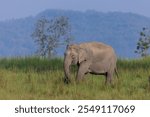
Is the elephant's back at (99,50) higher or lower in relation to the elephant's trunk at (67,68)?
higher

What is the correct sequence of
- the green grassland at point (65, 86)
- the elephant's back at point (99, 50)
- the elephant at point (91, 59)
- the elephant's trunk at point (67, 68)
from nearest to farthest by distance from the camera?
the green grassland at point (65, 86) → the elephant's trunk at point (67, 68) → the elephant at point (91, 59) → the elephant's back at point (99, 50)

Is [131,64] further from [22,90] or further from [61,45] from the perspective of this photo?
[61,45]

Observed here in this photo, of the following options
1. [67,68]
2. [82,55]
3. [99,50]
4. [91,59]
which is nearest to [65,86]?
[67,68]

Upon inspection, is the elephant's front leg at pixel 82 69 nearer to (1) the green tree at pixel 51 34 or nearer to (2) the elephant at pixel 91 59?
(2) the elephant at pixel 91 59

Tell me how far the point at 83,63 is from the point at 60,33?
Answer: 56923 mm

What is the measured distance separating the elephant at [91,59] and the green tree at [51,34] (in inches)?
2150

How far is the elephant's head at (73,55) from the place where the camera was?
563 inches

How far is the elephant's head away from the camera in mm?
14305

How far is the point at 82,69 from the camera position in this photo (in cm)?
1463

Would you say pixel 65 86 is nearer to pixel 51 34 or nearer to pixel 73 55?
pixel 73 55

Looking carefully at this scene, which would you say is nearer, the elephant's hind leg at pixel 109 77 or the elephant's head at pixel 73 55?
the elephant's head at pixel 73 55

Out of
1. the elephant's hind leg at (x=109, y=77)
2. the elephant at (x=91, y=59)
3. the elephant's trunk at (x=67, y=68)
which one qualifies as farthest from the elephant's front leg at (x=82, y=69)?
the elephant's hind leg at (x=109, y=77)

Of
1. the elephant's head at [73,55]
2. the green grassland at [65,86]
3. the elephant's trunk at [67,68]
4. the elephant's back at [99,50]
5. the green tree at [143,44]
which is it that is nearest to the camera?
the green grassland at [65,86]

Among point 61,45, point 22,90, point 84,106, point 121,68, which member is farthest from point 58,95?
point 61,45
